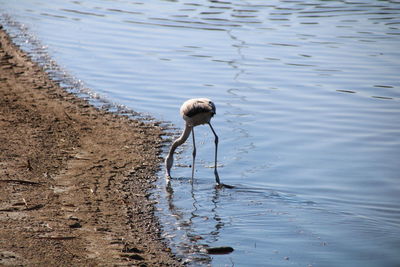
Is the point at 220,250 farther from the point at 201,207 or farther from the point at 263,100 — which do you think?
the point at 263,100

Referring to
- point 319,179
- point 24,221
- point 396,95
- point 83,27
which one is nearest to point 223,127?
point 319,179

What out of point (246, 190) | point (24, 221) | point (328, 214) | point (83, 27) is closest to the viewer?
point (24, 221)

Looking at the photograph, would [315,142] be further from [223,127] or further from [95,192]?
[95,192]

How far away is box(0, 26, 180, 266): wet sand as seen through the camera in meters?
6.85

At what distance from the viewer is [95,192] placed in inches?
347

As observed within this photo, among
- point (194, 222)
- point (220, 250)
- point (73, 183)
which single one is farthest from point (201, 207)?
point (73, 183)

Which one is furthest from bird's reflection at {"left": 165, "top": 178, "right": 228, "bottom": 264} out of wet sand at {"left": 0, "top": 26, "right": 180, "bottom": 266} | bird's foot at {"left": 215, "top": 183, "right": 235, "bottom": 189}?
wet sand at {"left": 0, "top": 26, "right": 180, "bottom": 266}

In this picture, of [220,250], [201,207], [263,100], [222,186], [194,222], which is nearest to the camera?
[220,250]

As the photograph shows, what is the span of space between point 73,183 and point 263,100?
6069mm

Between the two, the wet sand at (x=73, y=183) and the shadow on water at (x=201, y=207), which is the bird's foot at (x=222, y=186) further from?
the wet sand at (x=73, y=183)

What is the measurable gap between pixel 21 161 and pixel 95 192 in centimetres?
140

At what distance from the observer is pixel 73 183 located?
9000 millimetres

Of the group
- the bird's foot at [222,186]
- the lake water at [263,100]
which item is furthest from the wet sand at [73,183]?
the bird's foot at [222,186]

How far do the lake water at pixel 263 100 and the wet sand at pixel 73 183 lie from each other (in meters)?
0.46
